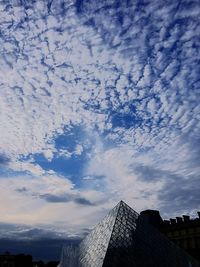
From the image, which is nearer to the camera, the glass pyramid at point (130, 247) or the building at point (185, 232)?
the glass pyramid at point (130, 247)

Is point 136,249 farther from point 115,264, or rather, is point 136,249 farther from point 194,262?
point 194,262

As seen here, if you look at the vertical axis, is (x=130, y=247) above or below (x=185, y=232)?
below

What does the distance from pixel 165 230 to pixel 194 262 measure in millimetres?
63862

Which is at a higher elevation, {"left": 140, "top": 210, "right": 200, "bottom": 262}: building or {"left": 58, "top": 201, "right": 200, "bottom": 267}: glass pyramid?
{"left": 140, "top": 210, "right": 200, "bottom": 262}: building

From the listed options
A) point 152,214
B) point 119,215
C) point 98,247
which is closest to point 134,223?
point 119,215

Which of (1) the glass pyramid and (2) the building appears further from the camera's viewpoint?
(2) the building

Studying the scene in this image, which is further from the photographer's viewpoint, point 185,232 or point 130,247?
point 185,232

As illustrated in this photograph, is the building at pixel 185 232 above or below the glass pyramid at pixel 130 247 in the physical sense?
above

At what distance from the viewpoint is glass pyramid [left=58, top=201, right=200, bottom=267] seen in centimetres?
2189

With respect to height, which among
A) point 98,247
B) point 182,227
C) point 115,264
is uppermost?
point 182,227

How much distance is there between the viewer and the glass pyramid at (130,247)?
2189cm

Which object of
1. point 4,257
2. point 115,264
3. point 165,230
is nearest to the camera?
point 115,264

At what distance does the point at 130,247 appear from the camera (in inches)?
893

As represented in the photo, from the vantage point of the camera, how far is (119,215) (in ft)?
83.6
